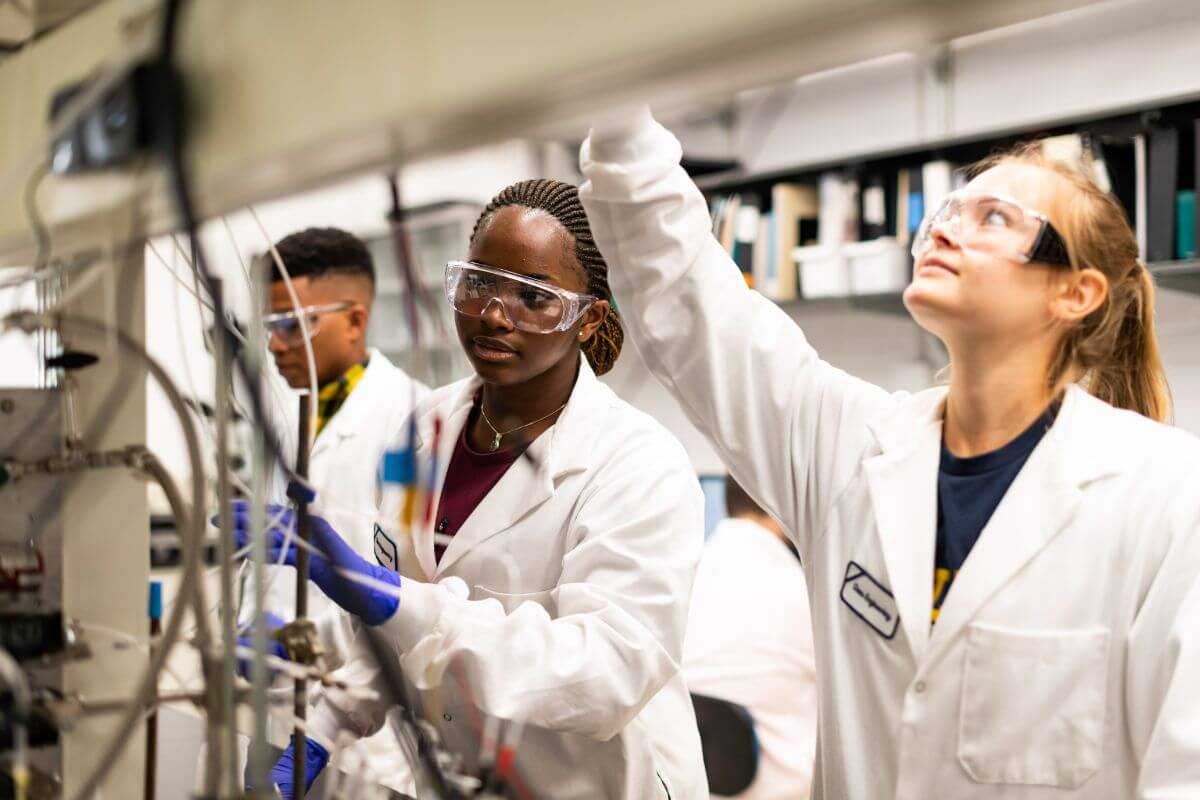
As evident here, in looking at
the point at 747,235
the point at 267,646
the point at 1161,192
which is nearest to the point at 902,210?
the point at 747,235

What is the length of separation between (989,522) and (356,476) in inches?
49.0

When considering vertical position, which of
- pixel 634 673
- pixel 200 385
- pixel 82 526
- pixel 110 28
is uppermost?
pixel 110 28

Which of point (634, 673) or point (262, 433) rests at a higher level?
point (262, 433)

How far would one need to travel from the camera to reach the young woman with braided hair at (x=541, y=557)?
1166 mm

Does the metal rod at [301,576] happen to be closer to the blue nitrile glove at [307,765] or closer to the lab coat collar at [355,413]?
the blue nitrile glove at [307,765]

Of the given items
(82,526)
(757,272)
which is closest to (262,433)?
(82,526)

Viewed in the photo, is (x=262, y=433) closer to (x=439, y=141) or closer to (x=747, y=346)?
(x=439, y=141)

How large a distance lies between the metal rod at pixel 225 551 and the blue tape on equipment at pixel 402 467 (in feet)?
0.40

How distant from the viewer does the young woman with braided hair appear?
1166 mm

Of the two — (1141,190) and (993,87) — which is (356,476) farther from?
(993,87)

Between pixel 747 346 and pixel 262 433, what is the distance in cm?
78

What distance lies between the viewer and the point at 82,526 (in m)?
0.93

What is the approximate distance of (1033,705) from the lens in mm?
1152

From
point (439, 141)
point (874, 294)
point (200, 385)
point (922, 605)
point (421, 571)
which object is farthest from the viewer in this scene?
point (874, 294)
